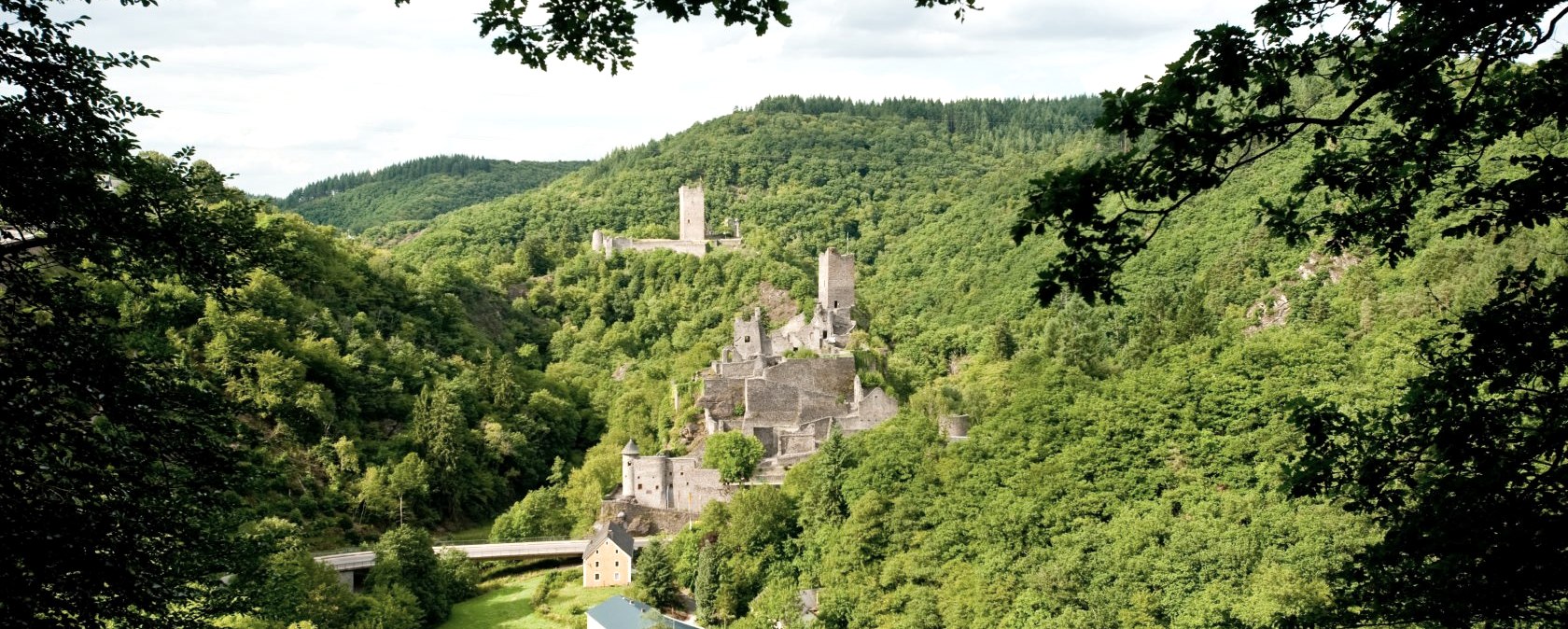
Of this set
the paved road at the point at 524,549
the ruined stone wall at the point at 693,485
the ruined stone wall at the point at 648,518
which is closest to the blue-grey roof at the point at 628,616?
the paved road at the point at 524,549

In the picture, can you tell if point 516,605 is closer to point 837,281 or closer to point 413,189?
point 837,281

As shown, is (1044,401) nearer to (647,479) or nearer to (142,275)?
(647,479)

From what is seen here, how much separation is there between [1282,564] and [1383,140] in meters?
16.6

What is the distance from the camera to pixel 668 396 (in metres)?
51.8

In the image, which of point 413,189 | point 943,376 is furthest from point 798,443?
point 413,189

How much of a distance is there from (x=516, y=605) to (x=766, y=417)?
10.1 m

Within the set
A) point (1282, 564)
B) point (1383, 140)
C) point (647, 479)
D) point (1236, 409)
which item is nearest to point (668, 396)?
point (647, 479)

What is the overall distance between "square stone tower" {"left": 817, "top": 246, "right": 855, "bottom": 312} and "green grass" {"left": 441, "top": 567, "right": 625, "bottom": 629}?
16.4 metres

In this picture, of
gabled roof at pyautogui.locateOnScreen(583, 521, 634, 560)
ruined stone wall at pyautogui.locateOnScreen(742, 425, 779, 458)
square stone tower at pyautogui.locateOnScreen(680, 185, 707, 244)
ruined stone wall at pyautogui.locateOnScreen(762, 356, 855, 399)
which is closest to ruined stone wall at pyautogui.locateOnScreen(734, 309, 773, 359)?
ruined stone wall at pyautogui.locateOnScreen(762, 356, 855, 399)

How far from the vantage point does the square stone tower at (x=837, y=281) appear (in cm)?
5141

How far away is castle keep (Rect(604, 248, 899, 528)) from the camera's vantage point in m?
40.1

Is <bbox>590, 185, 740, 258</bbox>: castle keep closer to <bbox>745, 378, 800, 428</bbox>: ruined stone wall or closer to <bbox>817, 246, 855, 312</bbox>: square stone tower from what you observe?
<bbox>817, 246, 855, 312</bbox>: square stone tower

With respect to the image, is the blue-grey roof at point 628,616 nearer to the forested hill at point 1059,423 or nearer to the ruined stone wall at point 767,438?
the forested hill at point 1059,423

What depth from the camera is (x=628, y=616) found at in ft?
113
